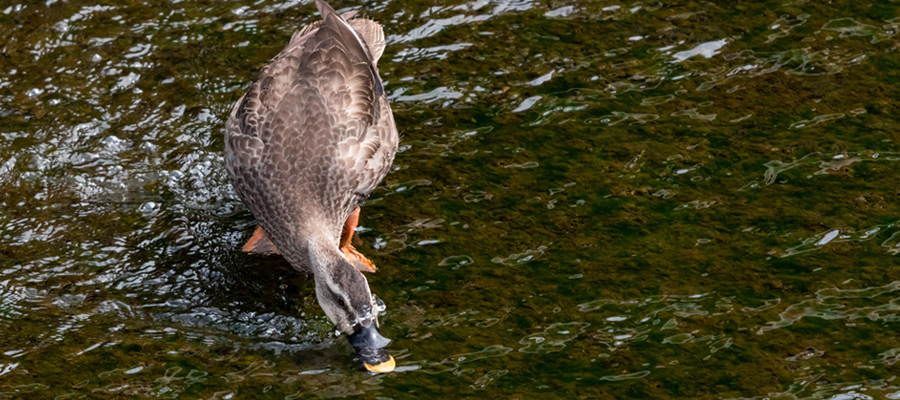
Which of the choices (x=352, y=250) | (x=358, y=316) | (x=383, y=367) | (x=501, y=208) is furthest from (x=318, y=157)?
(x=383, y=367)

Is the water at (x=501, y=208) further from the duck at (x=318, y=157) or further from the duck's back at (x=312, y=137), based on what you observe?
the duck's back at (x=312, y=137)

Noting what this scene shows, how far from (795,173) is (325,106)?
3.09 metres

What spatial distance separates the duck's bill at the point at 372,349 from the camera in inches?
190

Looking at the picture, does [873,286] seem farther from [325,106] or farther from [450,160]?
[325,106]

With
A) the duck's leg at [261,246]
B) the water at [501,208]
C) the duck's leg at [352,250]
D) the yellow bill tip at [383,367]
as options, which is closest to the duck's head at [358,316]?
the yellow bill tip at [383,367]

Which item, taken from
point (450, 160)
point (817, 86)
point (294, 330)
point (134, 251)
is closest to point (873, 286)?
point (817, 86)

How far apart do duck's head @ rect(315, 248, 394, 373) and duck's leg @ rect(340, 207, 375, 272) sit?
21.1 inches

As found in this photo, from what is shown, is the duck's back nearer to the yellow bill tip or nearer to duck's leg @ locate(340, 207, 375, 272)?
duck's leg @ locate(340, 207, 375, 272)

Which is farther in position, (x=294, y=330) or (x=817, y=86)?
(x=817, y=86)

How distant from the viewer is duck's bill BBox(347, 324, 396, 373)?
483cm

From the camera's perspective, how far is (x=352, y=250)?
19.0 ft

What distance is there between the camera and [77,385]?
16.2 feet

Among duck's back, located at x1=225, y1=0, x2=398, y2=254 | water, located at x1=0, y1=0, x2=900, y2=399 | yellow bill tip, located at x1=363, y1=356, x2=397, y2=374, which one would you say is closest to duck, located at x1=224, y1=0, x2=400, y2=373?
duck's back, located at x1=225, y1=0, x2=398, y2=254

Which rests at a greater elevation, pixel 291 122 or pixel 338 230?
pixel 291 122
